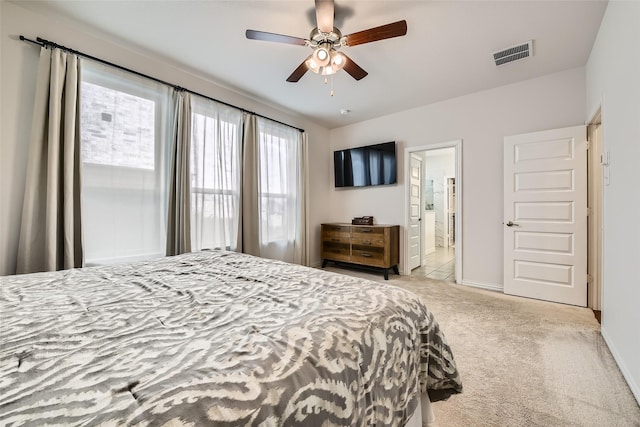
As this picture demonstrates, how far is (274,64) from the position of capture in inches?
109

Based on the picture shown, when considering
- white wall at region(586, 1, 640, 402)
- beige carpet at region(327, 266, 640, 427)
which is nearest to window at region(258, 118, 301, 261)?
beige carpet at region(327, 266, 640, 427)

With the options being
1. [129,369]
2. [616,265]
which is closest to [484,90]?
[616,265]

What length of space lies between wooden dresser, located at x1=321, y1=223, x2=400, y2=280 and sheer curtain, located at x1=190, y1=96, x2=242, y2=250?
1.72 m

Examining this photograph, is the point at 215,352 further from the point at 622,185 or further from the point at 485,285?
the point at 485,285

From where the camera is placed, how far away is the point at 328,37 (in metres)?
2.03

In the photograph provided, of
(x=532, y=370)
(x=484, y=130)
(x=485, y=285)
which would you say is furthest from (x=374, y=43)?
(x=485, y=285)

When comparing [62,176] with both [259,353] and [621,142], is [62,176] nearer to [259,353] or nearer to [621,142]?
[259,353]

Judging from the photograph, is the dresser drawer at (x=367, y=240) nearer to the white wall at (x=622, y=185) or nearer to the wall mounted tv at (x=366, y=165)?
the wall mounted tv at (x=366, y=165)

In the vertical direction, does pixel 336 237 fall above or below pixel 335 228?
below

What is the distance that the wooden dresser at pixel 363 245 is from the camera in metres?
3.89

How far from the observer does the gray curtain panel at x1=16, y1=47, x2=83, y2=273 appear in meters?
1.98

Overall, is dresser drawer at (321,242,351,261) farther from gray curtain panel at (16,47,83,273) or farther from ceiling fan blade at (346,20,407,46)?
gray curtain panel at (16,47,83,273)

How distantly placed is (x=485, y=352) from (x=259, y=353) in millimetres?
1954

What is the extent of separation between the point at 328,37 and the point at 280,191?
230 centimetres
